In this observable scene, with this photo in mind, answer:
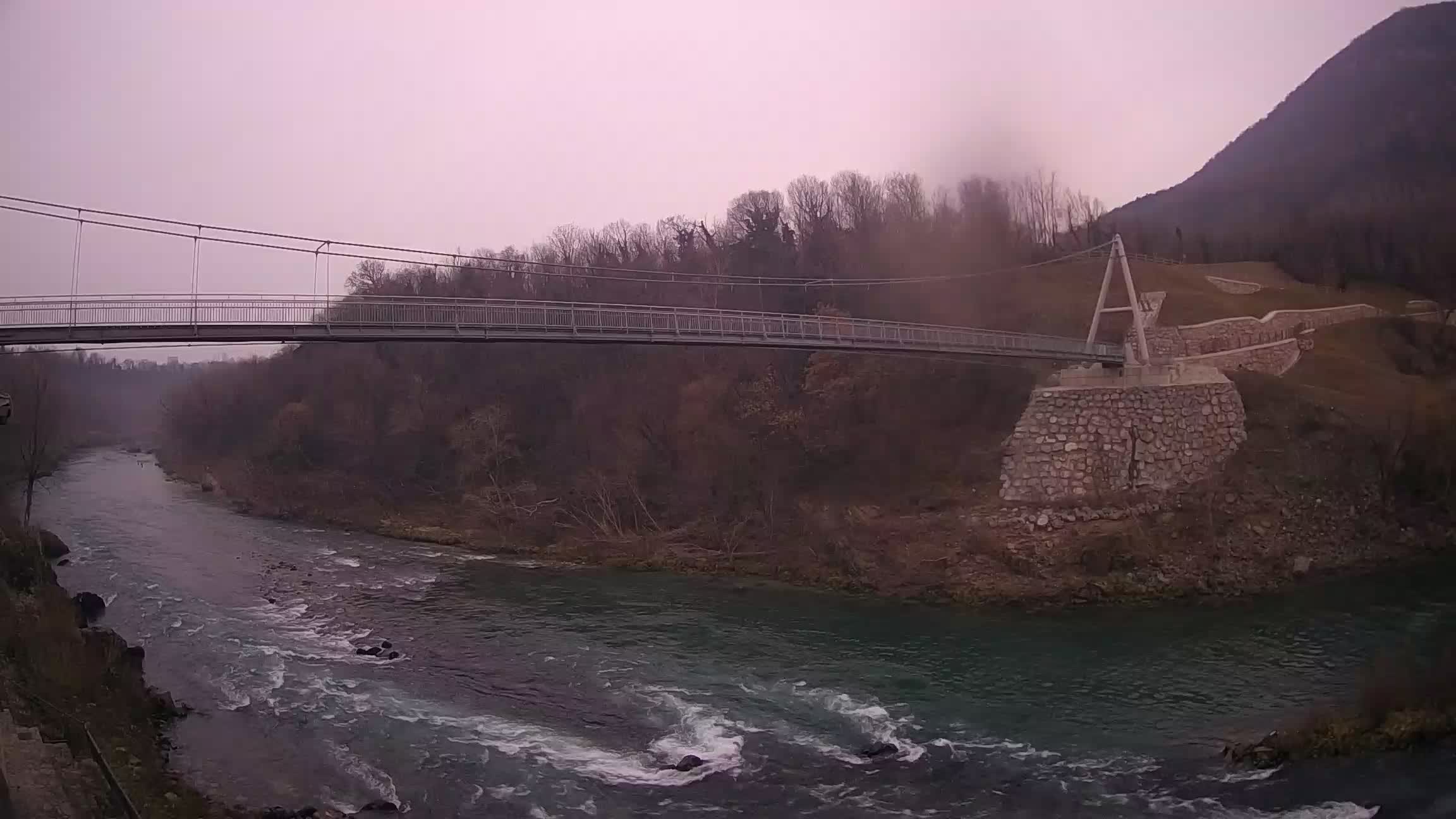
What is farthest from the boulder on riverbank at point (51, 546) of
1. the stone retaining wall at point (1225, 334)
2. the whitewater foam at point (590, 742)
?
the stone retaining wall at point (1225, 334)

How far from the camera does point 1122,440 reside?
85.1 ft

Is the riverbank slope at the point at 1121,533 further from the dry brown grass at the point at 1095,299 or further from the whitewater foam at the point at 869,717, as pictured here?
the dry brown grass at the point at 1095,299

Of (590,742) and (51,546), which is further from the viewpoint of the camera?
(51,546)

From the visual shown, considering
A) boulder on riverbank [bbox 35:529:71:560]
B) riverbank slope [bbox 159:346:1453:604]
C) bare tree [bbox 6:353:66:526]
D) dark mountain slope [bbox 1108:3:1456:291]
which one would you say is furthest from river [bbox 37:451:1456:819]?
dark mountain slope [bbox 1108:3:1456:291]

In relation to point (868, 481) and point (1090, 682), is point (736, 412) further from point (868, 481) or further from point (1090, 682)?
point (1090, 682)

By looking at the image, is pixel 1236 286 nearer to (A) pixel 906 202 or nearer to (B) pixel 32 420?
(A) pixel 906 202

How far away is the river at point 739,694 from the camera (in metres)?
12.0

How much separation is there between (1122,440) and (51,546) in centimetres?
3358

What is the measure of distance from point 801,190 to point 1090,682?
37563 mm

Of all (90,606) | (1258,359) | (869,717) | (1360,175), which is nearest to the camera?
(869,717)

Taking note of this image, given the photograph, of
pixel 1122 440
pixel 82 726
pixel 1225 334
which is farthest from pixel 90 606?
pixel 1225 334

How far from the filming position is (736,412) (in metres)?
34.1

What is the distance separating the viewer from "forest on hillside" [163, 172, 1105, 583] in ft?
102

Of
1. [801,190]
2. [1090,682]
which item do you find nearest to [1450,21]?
[801,190]
